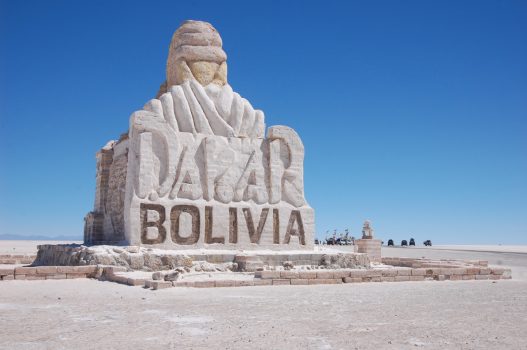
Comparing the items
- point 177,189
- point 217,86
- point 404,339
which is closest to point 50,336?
point 404,339

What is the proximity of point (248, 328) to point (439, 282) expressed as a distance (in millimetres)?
7141

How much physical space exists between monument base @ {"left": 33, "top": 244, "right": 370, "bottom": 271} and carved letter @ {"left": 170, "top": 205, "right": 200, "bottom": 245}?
18.7 inches

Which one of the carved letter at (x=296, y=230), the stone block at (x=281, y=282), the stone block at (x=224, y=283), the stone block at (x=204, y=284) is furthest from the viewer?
the carved letter at (x=296, y=230)

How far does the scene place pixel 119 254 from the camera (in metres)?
11.9

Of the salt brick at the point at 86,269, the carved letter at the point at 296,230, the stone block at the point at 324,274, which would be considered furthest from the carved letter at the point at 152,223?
the stone block at the point at 324,274

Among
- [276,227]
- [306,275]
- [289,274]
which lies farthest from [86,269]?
[276,227]

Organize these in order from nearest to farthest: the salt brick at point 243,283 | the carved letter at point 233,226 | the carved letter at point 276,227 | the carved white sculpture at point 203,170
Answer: the salt brick at point 243,283, the carved white sculpture at point 203,170, the carved letter at point 233,226, the carved letter at point 276,227

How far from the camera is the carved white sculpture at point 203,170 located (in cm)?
1343

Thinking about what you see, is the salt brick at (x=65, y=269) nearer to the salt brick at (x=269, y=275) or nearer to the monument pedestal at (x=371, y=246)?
the salt brick at (x=269, y=275)

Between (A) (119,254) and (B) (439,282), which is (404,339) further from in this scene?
(A) (119,254)

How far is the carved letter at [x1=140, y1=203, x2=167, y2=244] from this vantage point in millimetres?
13048

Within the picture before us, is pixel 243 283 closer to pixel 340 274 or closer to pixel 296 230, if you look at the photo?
pixel 340 274

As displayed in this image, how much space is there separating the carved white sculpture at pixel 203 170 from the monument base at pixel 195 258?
672 mm

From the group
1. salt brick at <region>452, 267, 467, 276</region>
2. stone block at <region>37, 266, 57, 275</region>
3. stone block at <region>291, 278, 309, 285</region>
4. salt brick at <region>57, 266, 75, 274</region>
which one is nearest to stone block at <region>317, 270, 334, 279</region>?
stone block at <region>291, 278, 309, 285</region>
